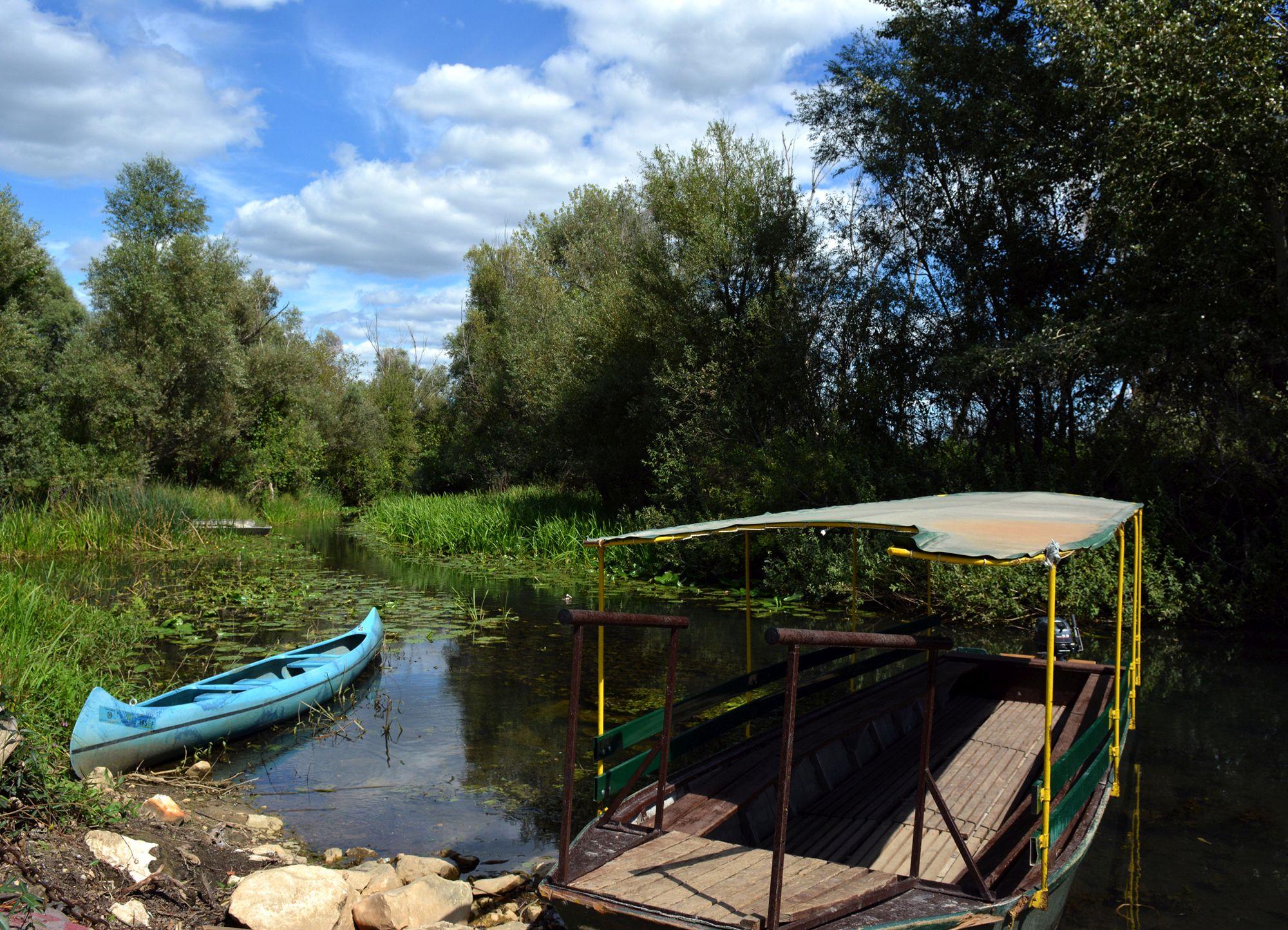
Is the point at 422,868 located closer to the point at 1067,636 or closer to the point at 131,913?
the point at 131,913

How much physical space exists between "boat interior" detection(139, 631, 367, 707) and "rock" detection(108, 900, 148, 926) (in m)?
3.16

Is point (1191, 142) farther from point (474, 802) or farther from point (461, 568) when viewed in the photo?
point (461, 568)

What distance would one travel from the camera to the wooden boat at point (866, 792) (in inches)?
148

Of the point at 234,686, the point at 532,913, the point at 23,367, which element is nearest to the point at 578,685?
the point at 532,913

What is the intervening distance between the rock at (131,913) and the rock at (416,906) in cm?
100

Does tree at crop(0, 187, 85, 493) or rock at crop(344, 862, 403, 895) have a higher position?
tree at crop(0, 187, 85, 493)

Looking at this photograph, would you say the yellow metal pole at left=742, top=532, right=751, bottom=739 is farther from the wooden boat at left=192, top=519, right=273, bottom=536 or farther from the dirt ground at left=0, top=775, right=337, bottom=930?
the wooden boat at left=192, top=519, right=273, bottom=536

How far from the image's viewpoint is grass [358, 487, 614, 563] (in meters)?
21.9

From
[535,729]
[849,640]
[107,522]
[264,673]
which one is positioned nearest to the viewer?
[849,640]

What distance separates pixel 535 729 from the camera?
888 cm

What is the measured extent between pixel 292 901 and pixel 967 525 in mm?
3992

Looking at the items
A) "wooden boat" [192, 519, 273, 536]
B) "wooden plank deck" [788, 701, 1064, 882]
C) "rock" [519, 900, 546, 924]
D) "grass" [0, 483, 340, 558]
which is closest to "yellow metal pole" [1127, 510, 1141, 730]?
"wooden plank deck" [788, 701, 1064, 882]

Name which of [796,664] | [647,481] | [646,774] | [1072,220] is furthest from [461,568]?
[796,664]

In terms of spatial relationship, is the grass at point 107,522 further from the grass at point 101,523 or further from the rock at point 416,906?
the rock at point 416,906
